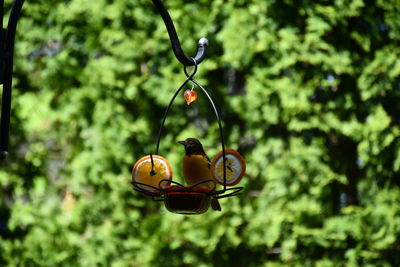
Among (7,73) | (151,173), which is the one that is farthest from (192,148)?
(7,73)

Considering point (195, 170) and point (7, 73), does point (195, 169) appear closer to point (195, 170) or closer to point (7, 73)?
point (195, 170)

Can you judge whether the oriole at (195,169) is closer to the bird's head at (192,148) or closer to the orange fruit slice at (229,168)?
the bird's head at (192,148)

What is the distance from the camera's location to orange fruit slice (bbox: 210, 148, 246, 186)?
6.54 ft

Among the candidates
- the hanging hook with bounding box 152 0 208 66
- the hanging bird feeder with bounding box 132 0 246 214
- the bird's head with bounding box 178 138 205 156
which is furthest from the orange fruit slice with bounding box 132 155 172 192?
the hanging hook with bounding box 152 0 208 66

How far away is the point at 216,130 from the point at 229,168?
1.81m

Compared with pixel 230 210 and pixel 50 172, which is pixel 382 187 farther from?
pixel 50 172

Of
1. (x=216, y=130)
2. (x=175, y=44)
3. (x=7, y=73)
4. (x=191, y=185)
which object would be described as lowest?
(x=191, y=185)

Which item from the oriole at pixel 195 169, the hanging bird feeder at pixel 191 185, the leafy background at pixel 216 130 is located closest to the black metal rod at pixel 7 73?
the hanging bird feeder at pixel 191 185

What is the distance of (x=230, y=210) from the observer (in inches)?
147

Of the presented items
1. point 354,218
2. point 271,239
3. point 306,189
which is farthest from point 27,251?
point 354,218

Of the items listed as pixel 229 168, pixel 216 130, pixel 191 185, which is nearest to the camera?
pixel 229 168

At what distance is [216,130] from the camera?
381cm

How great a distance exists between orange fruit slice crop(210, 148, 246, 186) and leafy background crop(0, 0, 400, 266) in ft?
5.47

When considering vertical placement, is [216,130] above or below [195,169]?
above
